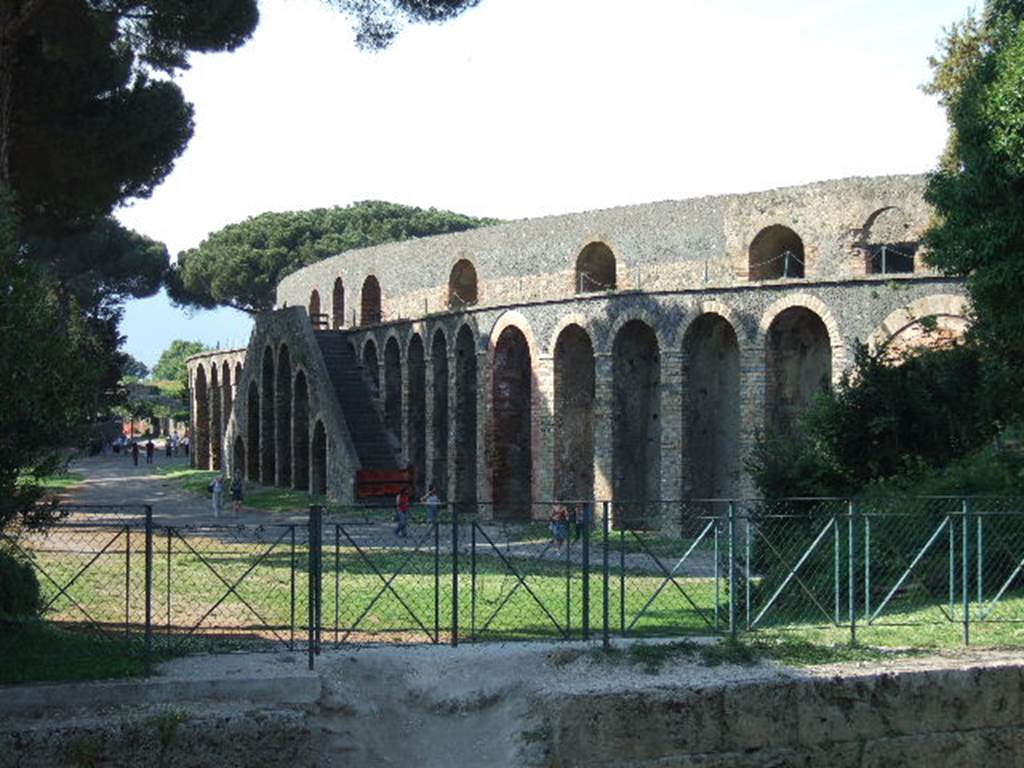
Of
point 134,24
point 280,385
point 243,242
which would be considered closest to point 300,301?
point 280,385

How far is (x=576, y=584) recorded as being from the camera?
13.5 metres

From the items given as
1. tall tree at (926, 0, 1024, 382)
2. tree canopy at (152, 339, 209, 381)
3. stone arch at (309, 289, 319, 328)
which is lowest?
tall tree at (926, 0, 1024, 382)

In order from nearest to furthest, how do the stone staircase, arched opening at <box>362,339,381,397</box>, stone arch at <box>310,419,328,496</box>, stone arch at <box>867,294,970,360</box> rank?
1. stone arch at <box>867,294,970,360</box>
2. the stone staircase
3. stone arch at <box>310,419,328,496</box>
4. arched opening at <box>362,339,381,397</box>

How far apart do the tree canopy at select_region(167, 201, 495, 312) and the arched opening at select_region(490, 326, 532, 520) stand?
99.8 ft

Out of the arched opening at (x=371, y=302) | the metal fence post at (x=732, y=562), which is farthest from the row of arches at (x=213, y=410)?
the metal fence post at (x=732, y=562)

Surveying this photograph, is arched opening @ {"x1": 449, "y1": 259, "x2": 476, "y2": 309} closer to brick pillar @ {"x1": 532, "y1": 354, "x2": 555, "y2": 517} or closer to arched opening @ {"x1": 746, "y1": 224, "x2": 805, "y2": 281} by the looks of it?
brick pillar @ {"x1": 532, "y1": 354, "x2": 555, "y2": 517}

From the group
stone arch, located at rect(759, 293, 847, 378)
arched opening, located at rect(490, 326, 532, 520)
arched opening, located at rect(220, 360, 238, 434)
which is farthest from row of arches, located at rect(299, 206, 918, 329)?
arched opening, located at rect(220, 360, 238, 434)

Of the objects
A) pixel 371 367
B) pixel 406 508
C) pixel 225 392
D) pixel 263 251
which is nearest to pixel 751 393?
pixel 406 508

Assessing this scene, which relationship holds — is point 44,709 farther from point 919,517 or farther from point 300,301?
point 300,301

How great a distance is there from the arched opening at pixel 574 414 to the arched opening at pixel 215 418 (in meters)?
23.9

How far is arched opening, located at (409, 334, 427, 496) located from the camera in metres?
29.6

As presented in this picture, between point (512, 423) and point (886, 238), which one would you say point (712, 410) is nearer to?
point (886, 238)

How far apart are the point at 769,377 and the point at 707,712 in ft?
41.9

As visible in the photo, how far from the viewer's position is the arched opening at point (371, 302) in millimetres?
34406
